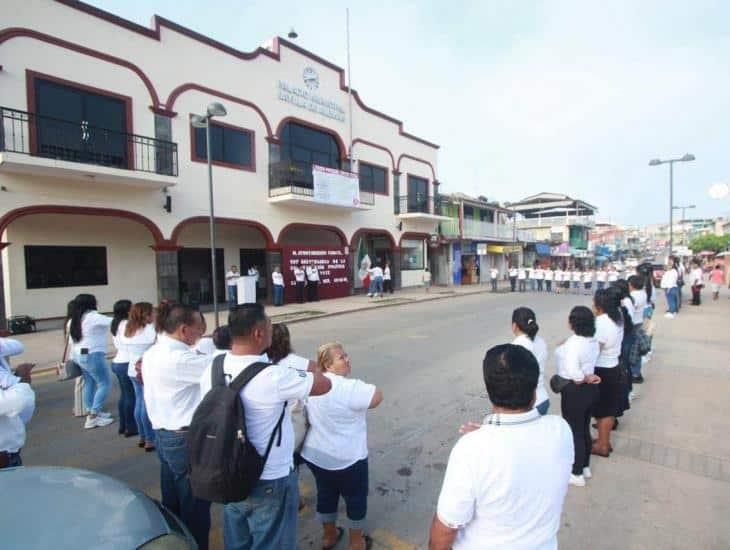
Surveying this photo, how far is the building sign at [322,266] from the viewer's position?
17.2 m

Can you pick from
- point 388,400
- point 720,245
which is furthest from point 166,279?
point 720,245

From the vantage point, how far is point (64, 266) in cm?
1320

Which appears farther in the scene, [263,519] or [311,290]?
[311,290]

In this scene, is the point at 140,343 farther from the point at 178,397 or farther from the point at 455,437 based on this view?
the point at 455,437

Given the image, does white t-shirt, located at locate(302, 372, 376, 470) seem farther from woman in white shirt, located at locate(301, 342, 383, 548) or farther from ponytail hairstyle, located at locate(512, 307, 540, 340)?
ponytail hairstyle, located at locate(512, 307, 540, 340)

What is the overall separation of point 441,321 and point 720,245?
246 feet

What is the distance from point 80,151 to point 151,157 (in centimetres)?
188

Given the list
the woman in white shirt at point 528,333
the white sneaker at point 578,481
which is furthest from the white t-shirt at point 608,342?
the white sneaker at point 578,481

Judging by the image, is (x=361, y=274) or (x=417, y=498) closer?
(x=417, y=498)

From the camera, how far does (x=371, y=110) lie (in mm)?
21547

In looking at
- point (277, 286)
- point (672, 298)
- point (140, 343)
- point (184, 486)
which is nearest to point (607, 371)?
point (184, 486)

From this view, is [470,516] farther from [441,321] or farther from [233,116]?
[233,116]

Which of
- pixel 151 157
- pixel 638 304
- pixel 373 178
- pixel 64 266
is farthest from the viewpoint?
pixel 373 178

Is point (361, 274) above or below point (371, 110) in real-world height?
below
